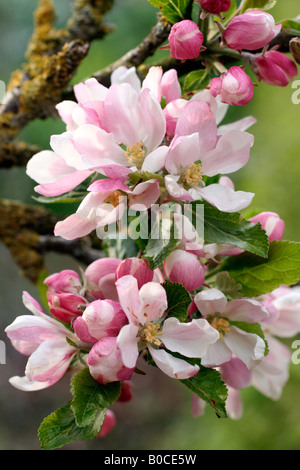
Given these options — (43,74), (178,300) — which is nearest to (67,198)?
(178,300)

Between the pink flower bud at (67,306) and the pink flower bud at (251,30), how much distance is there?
10.5 inches

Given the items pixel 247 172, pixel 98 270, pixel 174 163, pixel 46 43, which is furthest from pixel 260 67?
pixel 247 172

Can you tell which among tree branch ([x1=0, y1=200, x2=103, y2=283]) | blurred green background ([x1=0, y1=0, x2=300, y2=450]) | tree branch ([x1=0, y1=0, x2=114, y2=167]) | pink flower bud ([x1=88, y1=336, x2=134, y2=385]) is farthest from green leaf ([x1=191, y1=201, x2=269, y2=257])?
blurred green background ([x1=0, y1=0, x2=300, y2=450])

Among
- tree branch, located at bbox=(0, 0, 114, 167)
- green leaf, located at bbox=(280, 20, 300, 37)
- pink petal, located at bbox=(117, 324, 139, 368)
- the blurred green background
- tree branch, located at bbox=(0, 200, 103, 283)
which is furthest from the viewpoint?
the blurred green background

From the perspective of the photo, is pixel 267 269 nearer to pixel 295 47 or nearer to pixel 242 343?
pixel 242 343

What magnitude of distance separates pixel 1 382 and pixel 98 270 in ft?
10.5

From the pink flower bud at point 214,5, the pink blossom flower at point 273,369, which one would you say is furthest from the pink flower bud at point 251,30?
the pink blossom flower at point 273,369

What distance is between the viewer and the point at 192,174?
18.0 inches

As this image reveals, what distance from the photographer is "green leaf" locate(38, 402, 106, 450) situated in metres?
0.44

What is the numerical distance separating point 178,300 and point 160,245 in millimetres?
52

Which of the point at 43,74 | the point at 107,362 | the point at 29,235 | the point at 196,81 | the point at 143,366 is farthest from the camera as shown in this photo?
the point at 143,366

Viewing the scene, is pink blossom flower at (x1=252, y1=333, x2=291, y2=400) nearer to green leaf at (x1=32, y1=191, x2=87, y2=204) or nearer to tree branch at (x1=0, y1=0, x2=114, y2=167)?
green leaf at (x1=32, y1=191, x2=87, y2=204)

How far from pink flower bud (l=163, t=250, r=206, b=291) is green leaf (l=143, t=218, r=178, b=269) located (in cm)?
2

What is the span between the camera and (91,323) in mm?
434
